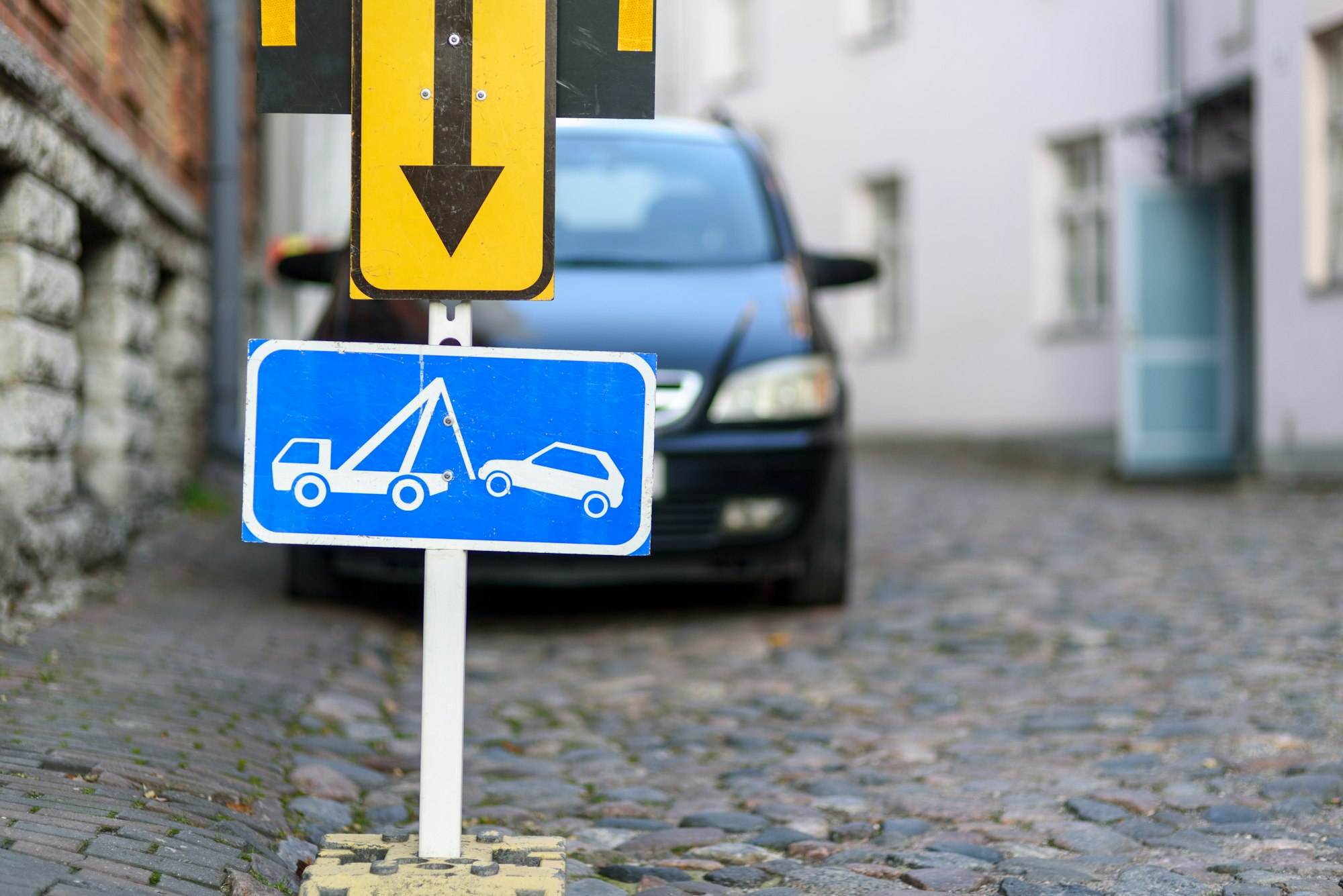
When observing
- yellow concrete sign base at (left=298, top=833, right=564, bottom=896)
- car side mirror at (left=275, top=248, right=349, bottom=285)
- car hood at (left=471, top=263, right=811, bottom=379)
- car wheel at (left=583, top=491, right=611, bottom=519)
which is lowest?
yellow concrete sign base at (left=298, top=833, right=564, bottom=896)

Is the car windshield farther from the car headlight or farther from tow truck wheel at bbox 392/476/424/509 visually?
tow truck wheel at bbox 392/476/424/509

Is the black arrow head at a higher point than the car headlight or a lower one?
higher

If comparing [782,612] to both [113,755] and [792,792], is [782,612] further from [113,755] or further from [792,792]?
[113,755]

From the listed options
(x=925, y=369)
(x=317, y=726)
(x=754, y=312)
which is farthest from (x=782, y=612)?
(x=925, y=369)

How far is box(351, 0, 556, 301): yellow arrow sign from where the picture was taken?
8.45ft

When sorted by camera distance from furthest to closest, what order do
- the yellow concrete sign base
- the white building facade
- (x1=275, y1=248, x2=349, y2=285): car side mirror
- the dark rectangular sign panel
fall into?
1. the white building facade
2. (x1=275, y1=248, x2=349, y2=285): car side mirror
3. the dark rectangular sign panel
4. the yellow concrete sign base

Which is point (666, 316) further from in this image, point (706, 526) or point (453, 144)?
point (453, 144)

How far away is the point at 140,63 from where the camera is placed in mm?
8227

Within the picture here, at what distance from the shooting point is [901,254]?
60.7 feet

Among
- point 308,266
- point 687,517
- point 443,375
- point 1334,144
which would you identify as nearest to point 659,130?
point 308,266

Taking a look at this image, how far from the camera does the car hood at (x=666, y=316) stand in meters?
5.66

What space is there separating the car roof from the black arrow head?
4.20 metres

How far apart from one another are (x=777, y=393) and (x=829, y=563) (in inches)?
30.9

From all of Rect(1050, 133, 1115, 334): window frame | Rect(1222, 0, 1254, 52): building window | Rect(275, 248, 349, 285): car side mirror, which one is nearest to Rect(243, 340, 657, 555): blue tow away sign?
Rect(275, 248, 349, 285): car side mirror
